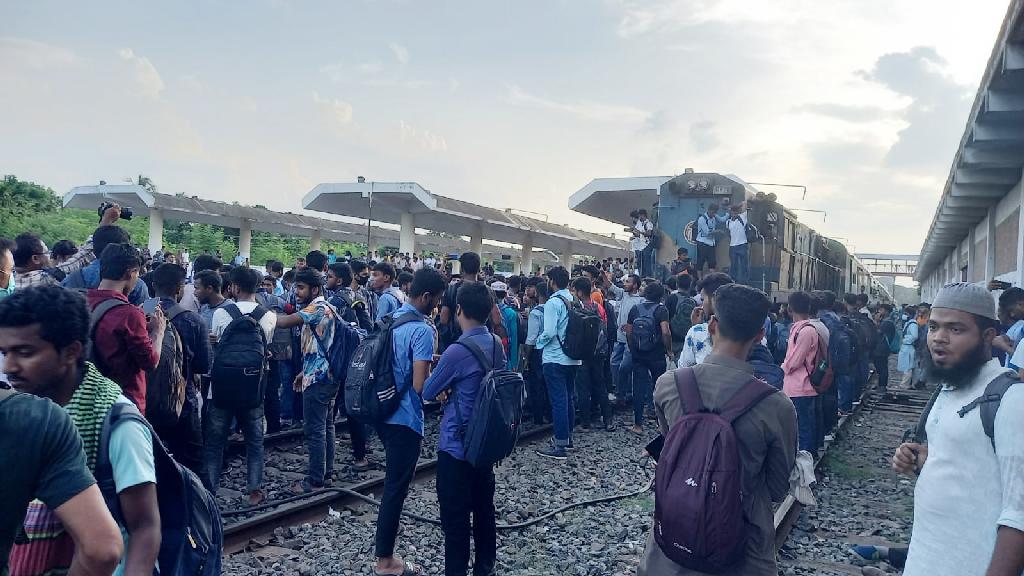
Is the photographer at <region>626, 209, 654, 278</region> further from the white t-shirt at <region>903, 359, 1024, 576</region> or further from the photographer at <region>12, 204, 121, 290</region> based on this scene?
the white t-shirt at <region>903, 359, 1024, 576</region>

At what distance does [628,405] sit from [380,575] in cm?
798

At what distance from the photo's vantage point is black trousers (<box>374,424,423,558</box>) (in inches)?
183

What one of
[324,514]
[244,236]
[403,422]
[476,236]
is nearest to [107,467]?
[403,422]

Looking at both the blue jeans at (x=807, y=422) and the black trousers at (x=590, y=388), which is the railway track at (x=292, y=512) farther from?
the blue jeans at (x=807, y=422)

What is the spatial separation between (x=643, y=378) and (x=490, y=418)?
610cm

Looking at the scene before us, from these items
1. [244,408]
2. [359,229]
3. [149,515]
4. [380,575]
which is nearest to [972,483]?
[149,515]

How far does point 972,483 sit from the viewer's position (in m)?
2.38

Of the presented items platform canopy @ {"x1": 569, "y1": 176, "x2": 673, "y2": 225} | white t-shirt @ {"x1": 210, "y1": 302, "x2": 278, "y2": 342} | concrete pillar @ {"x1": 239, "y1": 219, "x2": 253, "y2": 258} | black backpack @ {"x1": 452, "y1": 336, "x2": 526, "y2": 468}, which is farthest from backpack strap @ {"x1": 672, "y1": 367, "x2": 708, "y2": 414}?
concrete pillar @ {"x1": 239, "y1": 219, "x2": 253, "y2": 258}

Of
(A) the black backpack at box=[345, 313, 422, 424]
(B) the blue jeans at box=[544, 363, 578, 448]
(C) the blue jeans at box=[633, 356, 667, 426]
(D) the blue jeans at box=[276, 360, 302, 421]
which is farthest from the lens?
(C) the blue jeans at box=[633, 356, 667, 426]

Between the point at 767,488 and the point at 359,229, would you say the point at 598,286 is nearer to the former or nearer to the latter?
the point at 767,488

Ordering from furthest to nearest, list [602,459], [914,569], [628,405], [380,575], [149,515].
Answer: [628,405]
[602,459]
[380,575]
[914,569]
[149,515]

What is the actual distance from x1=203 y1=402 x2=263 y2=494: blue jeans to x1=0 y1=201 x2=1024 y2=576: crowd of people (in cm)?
2

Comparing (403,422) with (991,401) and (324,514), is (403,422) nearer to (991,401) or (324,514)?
(324,514)

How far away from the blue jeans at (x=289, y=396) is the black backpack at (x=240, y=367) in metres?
3.07
